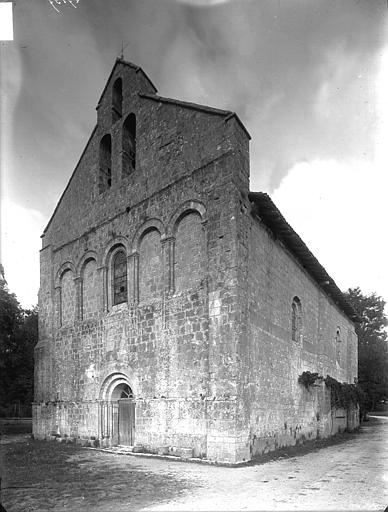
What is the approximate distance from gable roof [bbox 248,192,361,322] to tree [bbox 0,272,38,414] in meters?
13.4

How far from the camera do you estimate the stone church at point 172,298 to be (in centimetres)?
1112

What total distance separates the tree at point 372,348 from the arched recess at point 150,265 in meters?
21.2

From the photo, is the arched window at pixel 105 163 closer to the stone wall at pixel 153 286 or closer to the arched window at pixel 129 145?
the stone wall at pixel 153 286

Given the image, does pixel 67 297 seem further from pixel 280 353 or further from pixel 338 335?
pixel 338 335

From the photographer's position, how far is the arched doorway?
13.5m

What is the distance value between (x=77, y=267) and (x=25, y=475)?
331 inches

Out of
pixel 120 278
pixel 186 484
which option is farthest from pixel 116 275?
pixel 186 484

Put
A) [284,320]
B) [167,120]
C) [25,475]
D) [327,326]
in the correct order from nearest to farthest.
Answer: [25,475] → [167,120] → [284,320] → [327,326]

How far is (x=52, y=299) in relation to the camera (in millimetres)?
17469

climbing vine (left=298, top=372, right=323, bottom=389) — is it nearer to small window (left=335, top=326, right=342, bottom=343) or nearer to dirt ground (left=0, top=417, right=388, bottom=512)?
dirt ground (left=0, top=417, right=388, bottom=512)

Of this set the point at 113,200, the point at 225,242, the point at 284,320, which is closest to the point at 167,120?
the point at 113,200

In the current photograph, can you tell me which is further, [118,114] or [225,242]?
[118,114]

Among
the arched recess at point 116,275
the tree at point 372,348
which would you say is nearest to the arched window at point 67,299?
the arched recess at point 116,275

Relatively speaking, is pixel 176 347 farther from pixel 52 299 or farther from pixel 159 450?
pixel 52 299
